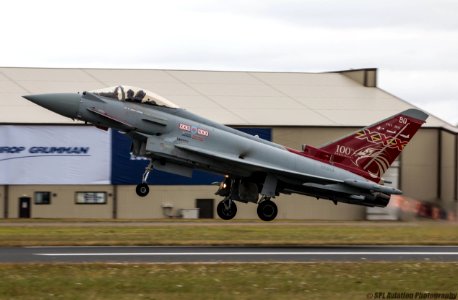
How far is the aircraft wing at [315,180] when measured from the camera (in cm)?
2875

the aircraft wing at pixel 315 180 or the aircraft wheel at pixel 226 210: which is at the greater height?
the aircraft wing at pixel 315 180

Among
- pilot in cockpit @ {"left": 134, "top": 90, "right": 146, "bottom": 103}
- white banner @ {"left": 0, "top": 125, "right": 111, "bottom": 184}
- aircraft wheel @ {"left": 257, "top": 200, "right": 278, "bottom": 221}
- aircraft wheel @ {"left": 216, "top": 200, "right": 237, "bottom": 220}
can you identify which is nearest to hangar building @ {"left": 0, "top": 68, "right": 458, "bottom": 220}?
white banner @ {"left": 0, "top": 125, "right": 111, "bottom": 184}

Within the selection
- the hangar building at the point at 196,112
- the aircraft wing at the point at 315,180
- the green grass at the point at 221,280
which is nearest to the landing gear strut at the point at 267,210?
the aircraft wing at the point at 315,180

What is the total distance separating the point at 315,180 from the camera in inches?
1159

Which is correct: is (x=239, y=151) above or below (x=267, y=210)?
above

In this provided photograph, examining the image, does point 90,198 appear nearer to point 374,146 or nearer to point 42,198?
point 42,198

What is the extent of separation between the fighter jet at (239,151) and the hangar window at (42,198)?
18.9 metres

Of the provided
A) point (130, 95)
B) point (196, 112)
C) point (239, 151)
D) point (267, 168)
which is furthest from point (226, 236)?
point (196, 112)

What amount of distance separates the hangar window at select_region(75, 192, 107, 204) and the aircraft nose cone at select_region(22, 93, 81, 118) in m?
19.5

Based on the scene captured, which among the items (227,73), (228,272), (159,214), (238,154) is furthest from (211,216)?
(228,272)

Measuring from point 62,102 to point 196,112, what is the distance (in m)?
22.6

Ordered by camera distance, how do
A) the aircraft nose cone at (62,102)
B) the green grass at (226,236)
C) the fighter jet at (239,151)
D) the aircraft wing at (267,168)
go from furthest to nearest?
the aircraft wing at (267,168)
the fighter jet at (239,151)
the aircraft nose cone at (62,102)
the green grass at (226,236)

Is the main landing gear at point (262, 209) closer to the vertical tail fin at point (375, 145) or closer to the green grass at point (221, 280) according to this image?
the vertical tail fin at point (375, 145)

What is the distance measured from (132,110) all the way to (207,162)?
295cm
